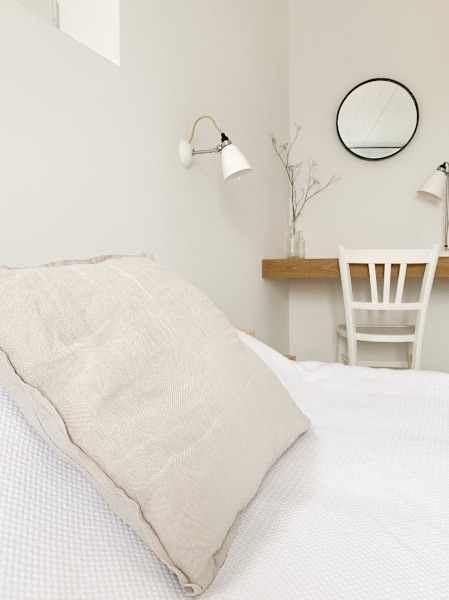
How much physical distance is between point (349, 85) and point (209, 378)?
2990 millimetres

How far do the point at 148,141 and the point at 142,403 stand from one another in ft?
3.94

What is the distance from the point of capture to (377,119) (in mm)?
3170

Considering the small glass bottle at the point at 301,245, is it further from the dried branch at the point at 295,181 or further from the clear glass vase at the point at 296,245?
the dried branch at the point at 295,181

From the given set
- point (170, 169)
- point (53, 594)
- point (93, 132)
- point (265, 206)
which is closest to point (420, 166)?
point (265, 206)

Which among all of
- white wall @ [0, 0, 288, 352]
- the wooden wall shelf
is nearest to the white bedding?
white wall @ [0, 0, 288, 352]

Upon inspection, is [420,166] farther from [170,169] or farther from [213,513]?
[213,513]

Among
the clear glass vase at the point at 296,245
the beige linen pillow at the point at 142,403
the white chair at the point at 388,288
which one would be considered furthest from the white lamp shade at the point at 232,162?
the clear glass vase at the point at 296,245

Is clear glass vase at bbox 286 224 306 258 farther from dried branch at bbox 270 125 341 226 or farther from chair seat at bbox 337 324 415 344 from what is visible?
chair seat at bbox 337 324 415 344

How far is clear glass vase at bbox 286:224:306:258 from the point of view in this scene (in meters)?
3.20

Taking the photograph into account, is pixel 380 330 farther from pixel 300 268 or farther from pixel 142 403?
pixel 142 403

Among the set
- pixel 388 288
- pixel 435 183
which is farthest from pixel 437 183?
pixel 388 288

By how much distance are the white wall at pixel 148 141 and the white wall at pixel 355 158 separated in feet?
1.48

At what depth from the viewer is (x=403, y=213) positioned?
3152 millimetres

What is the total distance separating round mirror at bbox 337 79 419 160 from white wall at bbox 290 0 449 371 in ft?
0.15
